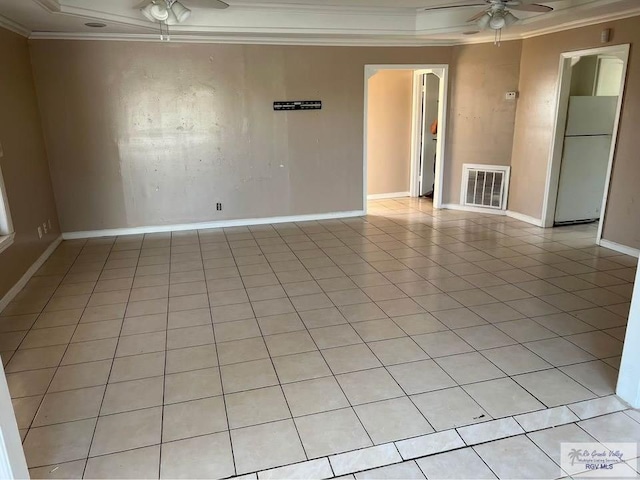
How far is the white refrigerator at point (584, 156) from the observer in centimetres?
573

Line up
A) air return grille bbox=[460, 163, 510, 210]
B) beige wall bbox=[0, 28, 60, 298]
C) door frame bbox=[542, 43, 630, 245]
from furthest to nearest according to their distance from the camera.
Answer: air return grille bbox=[460, 163, 510, 210], door frame bbox=[542, 43, 630, 245], beige wall bbox=[0, 28, 60, 298]

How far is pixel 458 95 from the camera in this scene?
670cm

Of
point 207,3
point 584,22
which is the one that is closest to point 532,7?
point 584,22

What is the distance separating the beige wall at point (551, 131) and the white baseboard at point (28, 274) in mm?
6019

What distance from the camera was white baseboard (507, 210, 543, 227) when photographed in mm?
6091

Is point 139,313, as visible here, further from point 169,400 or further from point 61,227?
point 61,227

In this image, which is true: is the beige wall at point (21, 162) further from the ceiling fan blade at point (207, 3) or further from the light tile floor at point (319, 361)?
the ceiling fan blade at point (207, 3)

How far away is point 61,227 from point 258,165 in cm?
259

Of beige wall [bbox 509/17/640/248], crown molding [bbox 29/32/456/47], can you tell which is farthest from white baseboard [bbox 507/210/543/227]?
crown molding [bbox 29/32/456/47]
